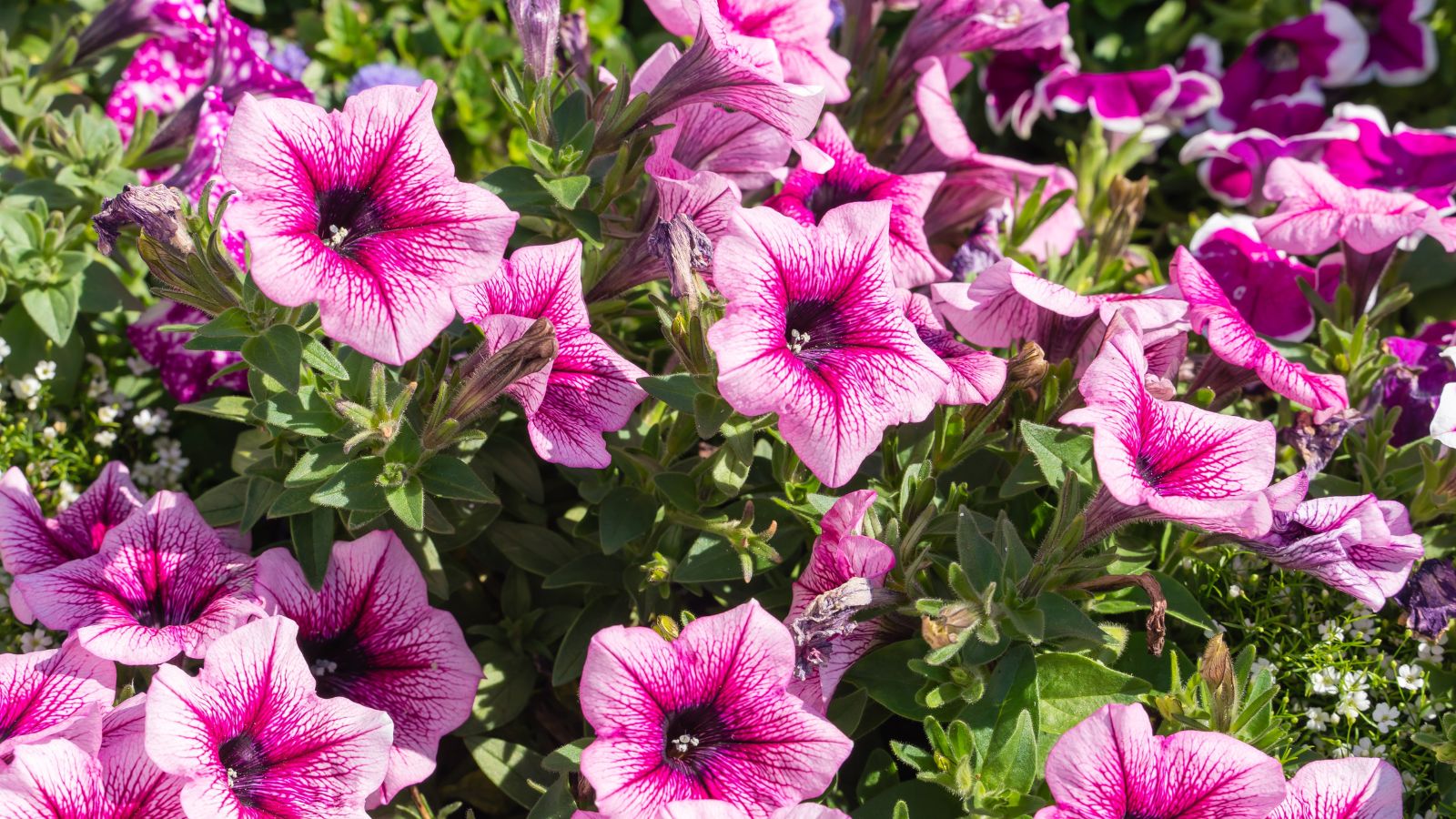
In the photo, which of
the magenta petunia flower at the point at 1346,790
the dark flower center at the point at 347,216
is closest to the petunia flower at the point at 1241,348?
the magenta petunia flower at the point at 1346,790

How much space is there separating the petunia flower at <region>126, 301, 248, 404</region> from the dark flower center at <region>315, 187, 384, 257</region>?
23.4 inches

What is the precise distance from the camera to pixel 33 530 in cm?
182

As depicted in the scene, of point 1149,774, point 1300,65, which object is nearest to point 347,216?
point 1149,774

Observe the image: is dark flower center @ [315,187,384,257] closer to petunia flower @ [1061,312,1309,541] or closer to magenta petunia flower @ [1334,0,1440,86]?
petunia flower @ [1061,312,1309,541]

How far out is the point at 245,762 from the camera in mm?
1558

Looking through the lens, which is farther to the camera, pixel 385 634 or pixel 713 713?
pixel 385 634

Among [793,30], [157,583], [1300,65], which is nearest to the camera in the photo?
[157,583]

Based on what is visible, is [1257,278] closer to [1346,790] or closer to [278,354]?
[1346,790]

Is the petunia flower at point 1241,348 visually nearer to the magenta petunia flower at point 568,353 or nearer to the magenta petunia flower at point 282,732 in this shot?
the magenta petunia flower at point 568,353

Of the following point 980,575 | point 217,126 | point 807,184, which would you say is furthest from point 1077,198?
point 217,126

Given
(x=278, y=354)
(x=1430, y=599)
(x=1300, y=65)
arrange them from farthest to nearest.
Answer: (x=1300, y=65), (x=1430, y=599), (x=278, y=354)

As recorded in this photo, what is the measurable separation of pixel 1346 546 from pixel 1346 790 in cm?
34

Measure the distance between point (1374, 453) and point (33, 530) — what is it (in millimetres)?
2148

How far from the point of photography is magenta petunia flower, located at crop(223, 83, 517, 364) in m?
1.48
